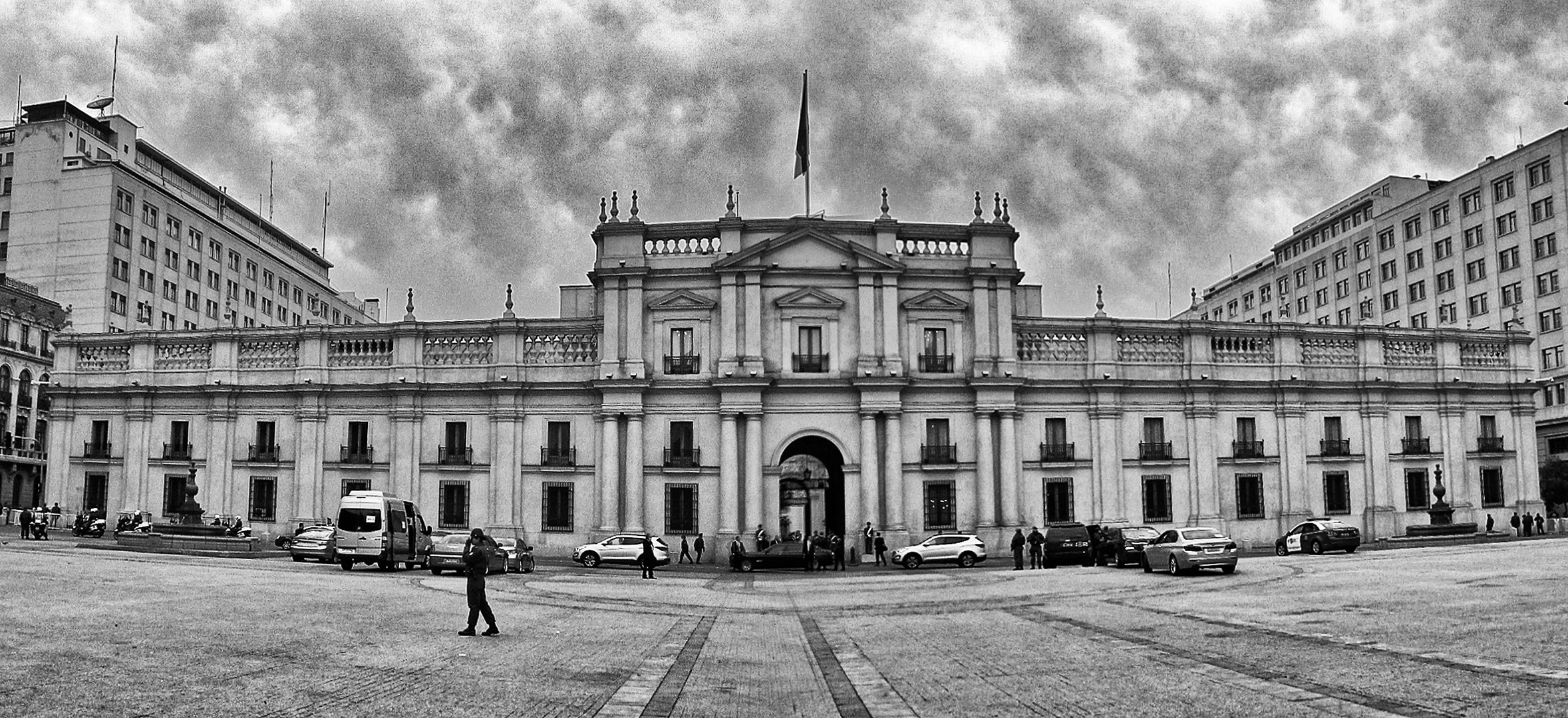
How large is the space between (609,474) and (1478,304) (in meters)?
65.7

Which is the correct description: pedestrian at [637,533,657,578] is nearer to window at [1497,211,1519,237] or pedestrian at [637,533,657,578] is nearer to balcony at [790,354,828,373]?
balcony at [790,354,828,373]

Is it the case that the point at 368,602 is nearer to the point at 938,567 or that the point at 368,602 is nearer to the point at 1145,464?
the point at 938,567

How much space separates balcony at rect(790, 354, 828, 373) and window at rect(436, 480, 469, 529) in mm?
15711

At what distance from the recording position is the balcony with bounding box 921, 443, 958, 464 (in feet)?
176

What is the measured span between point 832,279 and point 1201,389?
58.7 ft

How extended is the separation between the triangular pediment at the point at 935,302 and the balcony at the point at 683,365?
9748 mm

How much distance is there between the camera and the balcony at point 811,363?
5381 cm

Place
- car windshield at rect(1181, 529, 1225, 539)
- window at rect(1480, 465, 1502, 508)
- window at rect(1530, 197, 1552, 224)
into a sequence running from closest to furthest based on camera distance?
car windshield at rect(1181, 529, 1225, 539) → window at rect(1480, 465, 1502, 508) → window at rect(1530, 197, 1552, 224)

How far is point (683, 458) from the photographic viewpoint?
175ft

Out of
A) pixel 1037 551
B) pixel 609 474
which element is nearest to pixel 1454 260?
pixel 1037 551

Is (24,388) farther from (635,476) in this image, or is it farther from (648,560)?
(648,560)

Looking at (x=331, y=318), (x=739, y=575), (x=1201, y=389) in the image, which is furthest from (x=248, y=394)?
(x=331, y=318)

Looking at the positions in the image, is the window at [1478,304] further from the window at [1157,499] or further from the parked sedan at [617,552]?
the parked sedan at [617,552]

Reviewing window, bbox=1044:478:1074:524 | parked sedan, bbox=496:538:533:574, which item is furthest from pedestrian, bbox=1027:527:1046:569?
parked sedan, bbox=496:538:533:574
